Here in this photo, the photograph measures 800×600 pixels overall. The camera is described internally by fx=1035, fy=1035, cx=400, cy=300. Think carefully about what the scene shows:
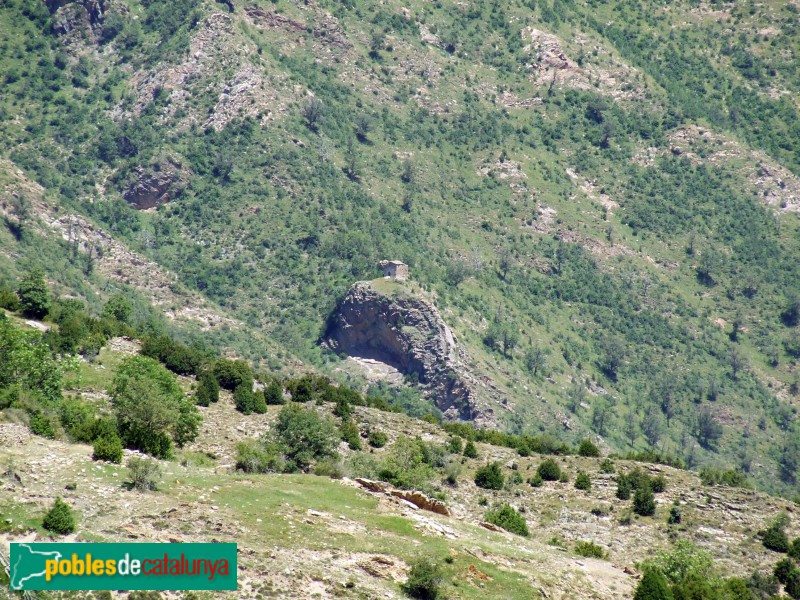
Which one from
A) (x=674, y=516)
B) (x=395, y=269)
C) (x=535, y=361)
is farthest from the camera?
(x=395, y=269)

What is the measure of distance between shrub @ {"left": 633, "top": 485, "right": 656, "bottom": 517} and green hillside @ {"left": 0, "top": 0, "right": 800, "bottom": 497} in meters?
72.9

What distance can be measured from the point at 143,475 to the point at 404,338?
110370 millimetres

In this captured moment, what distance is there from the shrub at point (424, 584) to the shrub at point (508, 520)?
17049 mm

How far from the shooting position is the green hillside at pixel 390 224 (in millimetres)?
147250

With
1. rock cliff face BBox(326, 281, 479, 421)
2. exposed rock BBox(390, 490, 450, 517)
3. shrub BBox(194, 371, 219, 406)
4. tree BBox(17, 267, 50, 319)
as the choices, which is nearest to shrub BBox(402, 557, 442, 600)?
exposed rock BBox(390, 490, 450, 517)

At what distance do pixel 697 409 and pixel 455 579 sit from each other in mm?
128100

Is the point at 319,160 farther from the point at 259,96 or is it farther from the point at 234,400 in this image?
the point at 234,400

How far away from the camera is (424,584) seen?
33938 mm

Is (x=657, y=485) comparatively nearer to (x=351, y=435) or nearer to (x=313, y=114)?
(x=351, y=435)

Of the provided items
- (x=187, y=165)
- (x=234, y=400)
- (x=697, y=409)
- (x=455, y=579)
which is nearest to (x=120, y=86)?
(x=187, y=165)

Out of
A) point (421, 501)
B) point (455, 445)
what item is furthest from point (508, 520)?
point (455, 445)

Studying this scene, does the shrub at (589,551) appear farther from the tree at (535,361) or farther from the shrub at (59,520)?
the tree at (535,361)

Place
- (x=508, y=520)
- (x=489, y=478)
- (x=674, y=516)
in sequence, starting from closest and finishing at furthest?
(x=508, y=520)
(x=674, y=516)
(x=489, y=478)

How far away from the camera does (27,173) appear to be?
523ft
